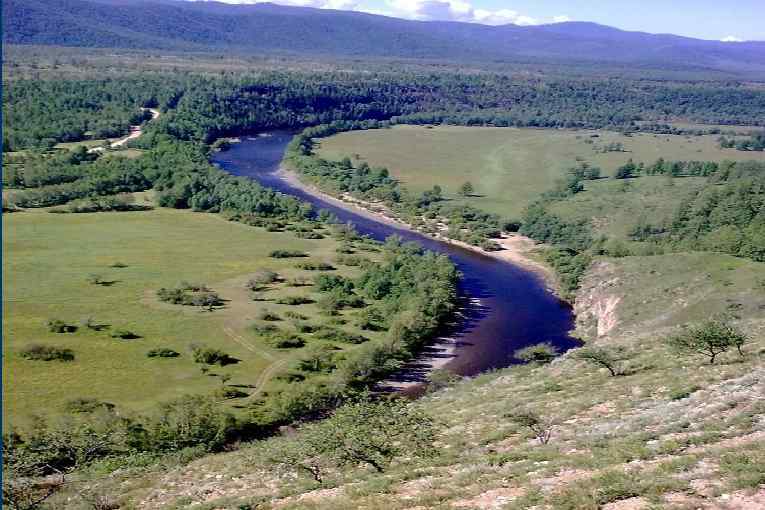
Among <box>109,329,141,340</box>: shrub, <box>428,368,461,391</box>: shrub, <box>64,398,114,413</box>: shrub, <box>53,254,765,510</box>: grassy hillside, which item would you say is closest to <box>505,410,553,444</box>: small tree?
<box>53,254,765,510</box>: grassy hillside

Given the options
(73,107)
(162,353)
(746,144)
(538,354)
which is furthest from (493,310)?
(73,107)

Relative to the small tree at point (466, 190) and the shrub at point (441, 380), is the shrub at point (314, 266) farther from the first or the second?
the small tree at point (466, 190)

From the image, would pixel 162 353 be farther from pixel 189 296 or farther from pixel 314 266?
pixel 314 266

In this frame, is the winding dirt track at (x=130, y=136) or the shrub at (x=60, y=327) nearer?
the shrub at (x=60, y=327)

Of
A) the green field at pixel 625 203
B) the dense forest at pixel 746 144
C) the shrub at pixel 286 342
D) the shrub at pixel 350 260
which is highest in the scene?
the dense forest at pixel 746 144

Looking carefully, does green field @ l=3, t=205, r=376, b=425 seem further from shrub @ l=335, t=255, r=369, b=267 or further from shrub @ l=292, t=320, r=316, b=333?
shrub @ l=292, t=320, r=316, b=333

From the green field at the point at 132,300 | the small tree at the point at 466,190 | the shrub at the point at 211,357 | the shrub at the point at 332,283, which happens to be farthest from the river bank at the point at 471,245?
the shrub at the point at 211,357
